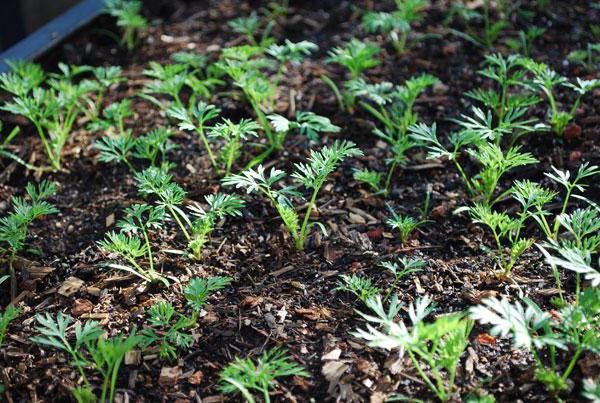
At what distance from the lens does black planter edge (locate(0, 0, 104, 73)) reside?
3416mm

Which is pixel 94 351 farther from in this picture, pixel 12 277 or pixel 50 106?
pixel 50 106

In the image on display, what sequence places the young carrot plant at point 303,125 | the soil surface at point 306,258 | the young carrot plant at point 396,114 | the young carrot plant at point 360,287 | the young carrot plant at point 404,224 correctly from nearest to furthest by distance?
the soil surface at point 306,258, the young carrot plant at point 360,287, the young carrot plant at point 404,224, the young carrot plant at point 303,125, the young carrot plant at point 396,114

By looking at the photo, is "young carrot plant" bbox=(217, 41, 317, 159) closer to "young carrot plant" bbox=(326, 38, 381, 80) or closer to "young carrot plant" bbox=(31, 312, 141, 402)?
"young carrot plant" bbox=(326, 38, 381, 80)

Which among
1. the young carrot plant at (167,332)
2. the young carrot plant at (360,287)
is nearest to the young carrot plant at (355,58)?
the young carrot plant at (360,287)

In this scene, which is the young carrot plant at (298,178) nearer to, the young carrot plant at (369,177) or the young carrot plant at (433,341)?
→ the young carrot plant at (369,177)

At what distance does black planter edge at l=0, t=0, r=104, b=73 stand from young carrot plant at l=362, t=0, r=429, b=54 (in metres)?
1.52

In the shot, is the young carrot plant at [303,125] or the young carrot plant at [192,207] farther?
the young carrot plant at [303,125]

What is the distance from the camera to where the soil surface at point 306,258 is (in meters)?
2.08

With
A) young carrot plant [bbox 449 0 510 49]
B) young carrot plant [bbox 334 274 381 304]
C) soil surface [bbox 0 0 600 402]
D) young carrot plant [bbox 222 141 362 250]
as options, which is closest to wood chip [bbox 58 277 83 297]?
soil surface [bbox 0 0 600 402]

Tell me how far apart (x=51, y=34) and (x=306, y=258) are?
2052 mm

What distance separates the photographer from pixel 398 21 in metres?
3.23

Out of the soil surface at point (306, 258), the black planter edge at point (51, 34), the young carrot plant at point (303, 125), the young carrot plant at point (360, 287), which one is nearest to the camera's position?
the soil surface at point (306, 258)

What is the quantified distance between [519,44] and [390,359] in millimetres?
1914

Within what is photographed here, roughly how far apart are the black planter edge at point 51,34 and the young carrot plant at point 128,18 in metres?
0.10
